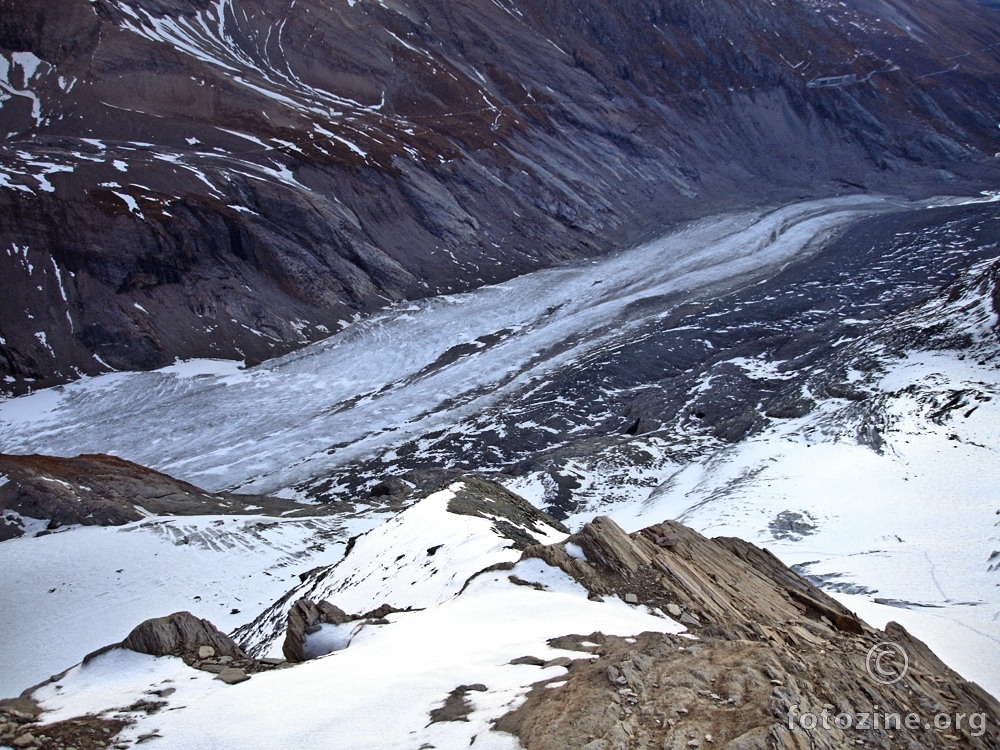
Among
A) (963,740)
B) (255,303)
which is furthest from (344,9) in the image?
(963,740)

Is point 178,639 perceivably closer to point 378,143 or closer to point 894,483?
point 894,483

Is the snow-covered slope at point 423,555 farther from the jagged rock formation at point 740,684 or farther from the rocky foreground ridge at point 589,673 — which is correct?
the jagged rock formation at point 740,684

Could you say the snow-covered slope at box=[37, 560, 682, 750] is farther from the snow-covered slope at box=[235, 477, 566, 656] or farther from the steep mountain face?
the steep mountain face

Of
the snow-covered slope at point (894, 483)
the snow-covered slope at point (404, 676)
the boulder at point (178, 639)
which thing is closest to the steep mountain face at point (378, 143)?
the snow-covered slope at point (894, 483)

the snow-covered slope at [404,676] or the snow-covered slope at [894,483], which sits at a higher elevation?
the snow-covered slope at [404,676]

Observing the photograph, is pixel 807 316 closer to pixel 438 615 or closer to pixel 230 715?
pixel 438 615

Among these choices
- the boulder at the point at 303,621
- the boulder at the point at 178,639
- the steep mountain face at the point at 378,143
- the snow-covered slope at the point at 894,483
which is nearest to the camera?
the boulder at the point at 178,639

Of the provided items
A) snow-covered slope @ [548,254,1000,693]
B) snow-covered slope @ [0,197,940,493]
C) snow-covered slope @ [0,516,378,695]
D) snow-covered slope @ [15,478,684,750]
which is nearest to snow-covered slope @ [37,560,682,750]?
snow-covered slope @ [15,478,684,750]
